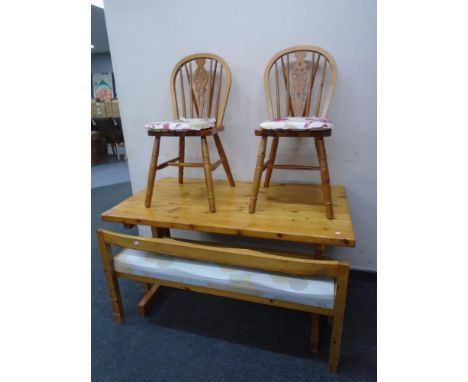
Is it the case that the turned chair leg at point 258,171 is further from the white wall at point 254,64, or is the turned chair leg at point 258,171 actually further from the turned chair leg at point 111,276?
the turned chair leg at point 111,276

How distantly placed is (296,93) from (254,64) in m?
0.26

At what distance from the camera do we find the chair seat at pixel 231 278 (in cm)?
87

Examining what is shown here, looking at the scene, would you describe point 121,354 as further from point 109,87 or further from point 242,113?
point 109,87

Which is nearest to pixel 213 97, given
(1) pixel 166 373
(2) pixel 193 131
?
(2) pixel 193 131

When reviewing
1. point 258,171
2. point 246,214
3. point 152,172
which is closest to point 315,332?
point 246,214

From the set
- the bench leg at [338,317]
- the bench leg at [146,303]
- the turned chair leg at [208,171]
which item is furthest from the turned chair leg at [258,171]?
the bench leg at [146,303]

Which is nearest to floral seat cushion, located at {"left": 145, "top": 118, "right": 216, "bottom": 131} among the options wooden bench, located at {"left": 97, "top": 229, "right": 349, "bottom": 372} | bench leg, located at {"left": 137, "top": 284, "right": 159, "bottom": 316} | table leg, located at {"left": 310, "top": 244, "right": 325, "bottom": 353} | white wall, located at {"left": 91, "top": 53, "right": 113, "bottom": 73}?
wooden bench, located at {"left": 97, "top": 229, "right": 349, "bottom": 372}

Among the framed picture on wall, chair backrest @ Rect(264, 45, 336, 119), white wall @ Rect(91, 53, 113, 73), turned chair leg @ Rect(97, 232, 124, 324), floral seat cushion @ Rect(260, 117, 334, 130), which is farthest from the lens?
the framed picture on wall

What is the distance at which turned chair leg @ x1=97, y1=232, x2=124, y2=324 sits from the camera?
1.06m

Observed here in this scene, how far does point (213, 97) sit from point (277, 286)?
100 centimetres

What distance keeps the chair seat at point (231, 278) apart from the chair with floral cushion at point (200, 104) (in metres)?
0.25

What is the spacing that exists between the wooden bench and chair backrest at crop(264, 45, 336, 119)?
2.10ft

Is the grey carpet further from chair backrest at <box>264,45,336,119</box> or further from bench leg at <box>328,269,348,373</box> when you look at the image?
chair backrest at <box>264,45,336,119</box>

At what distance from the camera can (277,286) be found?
888 millimetres
